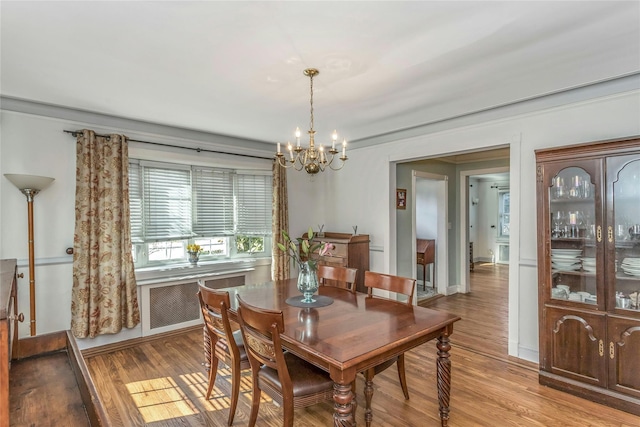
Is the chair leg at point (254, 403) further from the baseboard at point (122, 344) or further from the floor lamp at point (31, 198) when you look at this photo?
the floor lamp at point (31, 198)

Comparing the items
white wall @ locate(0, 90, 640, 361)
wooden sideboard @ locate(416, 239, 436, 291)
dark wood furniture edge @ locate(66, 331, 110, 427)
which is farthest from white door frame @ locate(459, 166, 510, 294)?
dark wood furniture edge @ locate(66, 331, 110, 427)

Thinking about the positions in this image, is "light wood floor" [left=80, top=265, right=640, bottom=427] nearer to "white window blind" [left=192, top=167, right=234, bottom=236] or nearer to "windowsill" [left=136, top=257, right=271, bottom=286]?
"windowsill" [left=136, top=257, right=271, bottom=286]

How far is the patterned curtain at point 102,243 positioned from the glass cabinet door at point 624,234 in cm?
434

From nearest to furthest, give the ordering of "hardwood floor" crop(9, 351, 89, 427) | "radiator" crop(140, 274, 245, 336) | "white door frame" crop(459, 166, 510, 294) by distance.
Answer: "hardwood floor" crop(9, 351, 89, 427) < "radiator" crop(140, 274, 245, 336) < "white door frame" crop(459, 166, 510, 294)

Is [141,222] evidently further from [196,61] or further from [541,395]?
[541,395]

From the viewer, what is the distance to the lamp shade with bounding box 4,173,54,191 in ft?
9.11

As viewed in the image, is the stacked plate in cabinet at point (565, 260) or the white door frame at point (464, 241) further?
the white door frame at point (464, 241)

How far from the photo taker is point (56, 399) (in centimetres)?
111

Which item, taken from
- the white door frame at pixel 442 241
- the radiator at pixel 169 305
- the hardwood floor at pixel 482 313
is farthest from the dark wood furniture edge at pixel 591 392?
the radiator at pixel 169 305

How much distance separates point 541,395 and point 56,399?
309cm

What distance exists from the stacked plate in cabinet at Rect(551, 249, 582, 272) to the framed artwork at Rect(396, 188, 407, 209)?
2.19 m

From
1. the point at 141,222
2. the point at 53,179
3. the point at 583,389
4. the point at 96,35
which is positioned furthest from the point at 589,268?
the point at 53,179

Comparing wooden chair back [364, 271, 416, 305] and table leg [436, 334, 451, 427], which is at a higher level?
wooden chair back [364, 271, 416, 305]

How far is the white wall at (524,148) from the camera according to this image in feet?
8.84
